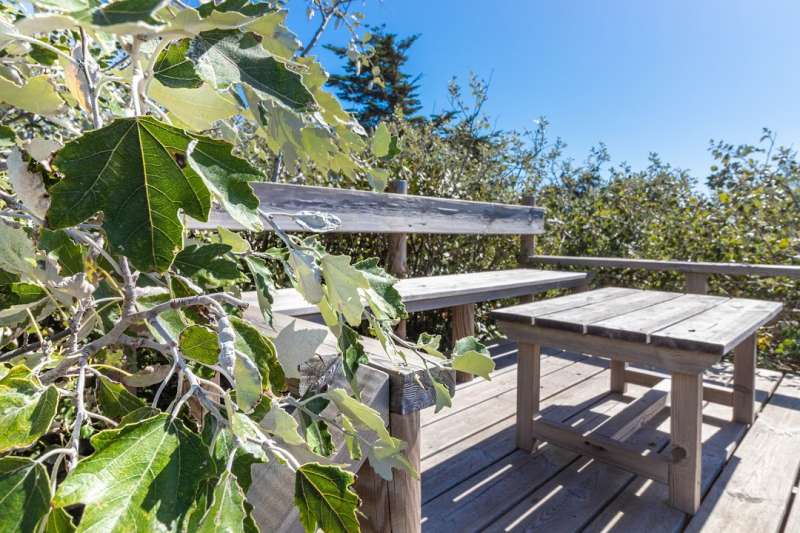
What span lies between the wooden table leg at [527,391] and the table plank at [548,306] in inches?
5.8

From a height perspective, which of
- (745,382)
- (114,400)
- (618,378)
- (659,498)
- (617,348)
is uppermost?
(114,400)

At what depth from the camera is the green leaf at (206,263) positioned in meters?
0.46

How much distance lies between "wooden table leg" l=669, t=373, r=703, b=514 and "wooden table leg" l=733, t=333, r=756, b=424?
1.01m

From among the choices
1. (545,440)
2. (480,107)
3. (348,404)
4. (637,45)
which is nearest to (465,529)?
(545,440)

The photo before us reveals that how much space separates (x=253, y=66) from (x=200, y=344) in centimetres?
19

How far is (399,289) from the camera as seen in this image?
2.45 meters

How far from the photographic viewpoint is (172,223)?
0.27 m

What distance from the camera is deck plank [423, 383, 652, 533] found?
1617 millimetres

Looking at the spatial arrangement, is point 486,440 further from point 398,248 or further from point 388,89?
point 388,89

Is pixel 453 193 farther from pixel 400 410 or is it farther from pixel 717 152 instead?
pixel 400 410

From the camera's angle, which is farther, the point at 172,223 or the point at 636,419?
the point at 636,419

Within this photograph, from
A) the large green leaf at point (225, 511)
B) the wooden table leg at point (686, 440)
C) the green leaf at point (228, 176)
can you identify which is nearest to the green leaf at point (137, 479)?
the large green leaf at point (225, 511)

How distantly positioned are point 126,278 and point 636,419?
2.37m

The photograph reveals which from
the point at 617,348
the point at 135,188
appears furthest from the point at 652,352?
the point at 135,188
